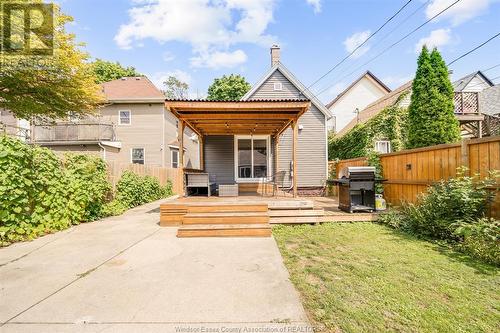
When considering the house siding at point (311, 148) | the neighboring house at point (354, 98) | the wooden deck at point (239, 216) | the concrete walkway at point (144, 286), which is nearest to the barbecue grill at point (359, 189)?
the wooden deck at point (239, 216)

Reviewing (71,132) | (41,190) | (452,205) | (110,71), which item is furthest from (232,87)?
(452,205)

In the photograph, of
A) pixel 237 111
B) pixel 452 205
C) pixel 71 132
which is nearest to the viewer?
pixel 452 205

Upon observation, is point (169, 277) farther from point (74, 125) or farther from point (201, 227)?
point (74, 125)

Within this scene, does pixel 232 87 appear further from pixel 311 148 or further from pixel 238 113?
pixel 238 113

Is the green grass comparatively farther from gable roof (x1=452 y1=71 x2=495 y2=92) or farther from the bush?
gable roof (x1=452 y1=71 x2=495 y2=92)

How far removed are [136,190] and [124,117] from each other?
9648 mm

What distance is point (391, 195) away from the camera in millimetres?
7820

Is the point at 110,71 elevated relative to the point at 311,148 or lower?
elevated

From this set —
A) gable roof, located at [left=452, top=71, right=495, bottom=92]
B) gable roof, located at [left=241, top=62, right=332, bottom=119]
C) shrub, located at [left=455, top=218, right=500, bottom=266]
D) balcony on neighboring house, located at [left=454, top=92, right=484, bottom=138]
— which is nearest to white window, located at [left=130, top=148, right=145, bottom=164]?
gable roof, located at [left=241, top=62, right=332, bottom=119]

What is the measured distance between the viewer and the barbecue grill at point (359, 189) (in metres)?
6.80

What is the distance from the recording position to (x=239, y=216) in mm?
5699

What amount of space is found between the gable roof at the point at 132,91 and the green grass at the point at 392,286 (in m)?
15.9

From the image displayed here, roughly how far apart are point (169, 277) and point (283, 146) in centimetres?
983

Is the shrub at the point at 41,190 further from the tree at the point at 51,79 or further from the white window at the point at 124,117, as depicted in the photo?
the white window at the point at 124,117
